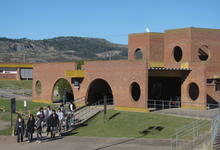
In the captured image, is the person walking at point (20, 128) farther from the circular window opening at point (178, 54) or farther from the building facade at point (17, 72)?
the building facade at point (17, 72)

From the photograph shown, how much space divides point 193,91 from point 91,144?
15832 millimetres

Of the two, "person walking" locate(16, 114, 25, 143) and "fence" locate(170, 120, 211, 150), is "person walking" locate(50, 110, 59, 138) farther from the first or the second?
"fence" locate(170, 120, 211, 150)

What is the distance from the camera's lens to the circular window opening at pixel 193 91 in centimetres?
3331

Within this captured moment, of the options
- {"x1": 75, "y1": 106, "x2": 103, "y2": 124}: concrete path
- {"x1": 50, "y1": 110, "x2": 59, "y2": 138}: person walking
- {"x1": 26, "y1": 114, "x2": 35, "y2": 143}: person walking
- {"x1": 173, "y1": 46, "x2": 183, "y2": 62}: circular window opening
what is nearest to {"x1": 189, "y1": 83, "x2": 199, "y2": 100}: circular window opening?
{"x1": 173, "y1": 46, "x2": 183, "y2": 62}: circular window opening

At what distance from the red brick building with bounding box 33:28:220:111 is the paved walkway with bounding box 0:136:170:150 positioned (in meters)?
9.54

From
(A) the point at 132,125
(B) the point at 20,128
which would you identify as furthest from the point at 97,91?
(B) the point at 20,128

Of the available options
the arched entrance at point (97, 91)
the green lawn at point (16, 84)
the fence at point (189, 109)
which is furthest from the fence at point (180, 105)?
the green lawn at point (16, 84)

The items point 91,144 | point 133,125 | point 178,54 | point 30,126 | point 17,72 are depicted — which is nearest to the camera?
point 91,144

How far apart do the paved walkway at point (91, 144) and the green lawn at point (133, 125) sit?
1.78 metres

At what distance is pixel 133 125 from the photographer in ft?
85.0

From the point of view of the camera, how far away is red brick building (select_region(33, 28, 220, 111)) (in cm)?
3130

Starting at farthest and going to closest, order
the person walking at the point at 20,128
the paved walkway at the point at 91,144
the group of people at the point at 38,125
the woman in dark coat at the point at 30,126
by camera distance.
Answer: the person walking at the point at 20,128
the group of people at the point at 38,125
the woman in dark coat at the point at 30,126
the paved walkway at the point at 91,144

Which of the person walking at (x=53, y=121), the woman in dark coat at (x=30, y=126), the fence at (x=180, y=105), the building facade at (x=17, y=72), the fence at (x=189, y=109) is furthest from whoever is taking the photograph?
→ the building facade at (x=17, y=72)

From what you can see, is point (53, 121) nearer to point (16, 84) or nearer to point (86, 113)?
point (86, 113)
